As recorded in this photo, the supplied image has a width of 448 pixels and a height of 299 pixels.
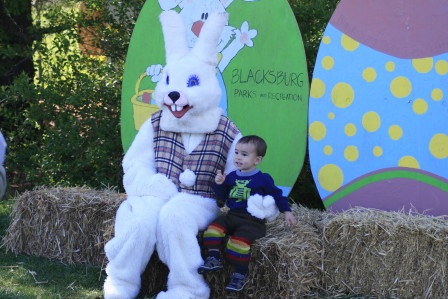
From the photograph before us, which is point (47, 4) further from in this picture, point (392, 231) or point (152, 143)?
point (392, 231)

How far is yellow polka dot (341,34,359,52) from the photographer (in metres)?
4.75

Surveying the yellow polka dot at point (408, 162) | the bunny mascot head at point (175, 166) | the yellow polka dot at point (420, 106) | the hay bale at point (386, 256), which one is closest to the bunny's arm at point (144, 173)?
the bunny mascot head at point (175, 166)

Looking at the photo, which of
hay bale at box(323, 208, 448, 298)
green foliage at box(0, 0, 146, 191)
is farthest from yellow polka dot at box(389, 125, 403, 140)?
green foliage at box(0, 0, 146, 191)

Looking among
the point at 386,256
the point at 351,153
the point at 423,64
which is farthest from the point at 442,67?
the point at 386,256

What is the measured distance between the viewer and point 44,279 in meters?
4.31

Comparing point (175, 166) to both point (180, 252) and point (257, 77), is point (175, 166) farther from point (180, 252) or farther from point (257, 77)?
point (257, 77)

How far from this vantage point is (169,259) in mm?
3816

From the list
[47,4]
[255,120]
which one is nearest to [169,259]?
[255,120]

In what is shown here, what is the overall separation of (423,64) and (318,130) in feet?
2.41

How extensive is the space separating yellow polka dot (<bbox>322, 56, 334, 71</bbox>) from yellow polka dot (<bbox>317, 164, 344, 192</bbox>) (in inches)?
23.8

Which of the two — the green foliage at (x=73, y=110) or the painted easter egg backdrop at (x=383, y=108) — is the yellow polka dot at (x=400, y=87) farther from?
the green foliage at (x=73, y=110)

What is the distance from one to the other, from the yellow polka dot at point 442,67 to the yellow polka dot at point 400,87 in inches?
7.2

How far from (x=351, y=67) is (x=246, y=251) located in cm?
154

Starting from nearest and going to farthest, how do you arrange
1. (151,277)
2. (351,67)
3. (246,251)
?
(246,251) < (151,277) < (351,67)
